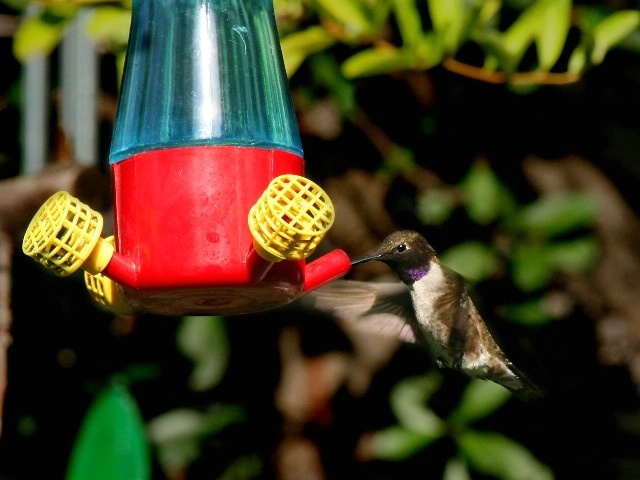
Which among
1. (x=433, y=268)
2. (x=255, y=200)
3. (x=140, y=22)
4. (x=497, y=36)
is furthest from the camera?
(x=497, y=36)

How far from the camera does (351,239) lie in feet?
13.5

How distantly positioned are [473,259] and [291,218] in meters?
1.87

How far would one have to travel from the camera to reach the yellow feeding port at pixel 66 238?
7.11 feet

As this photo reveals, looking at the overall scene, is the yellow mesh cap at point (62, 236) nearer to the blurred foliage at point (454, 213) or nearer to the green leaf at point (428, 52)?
the blurred foliage at point (454, 213)

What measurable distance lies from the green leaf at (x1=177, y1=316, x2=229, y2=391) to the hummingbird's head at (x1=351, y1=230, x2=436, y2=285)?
1.16 metres

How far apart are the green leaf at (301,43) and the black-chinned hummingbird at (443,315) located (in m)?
0.62

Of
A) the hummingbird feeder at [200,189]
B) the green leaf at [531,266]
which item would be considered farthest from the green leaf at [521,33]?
the hummingbird feeder at [200,189]

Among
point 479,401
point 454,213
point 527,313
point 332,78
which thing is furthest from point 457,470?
point 332,78

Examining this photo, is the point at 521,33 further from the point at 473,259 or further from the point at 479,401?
the point at 479,401

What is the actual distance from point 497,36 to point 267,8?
907 mm

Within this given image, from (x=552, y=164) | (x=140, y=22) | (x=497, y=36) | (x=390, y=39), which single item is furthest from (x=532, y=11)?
(x=140, y=22)

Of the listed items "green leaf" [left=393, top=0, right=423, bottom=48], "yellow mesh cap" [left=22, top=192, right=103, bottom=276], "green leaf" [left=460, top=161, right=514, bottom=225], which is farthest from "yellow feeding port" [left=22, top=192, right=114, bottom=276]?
"green leaf" [left=460, top=161, right=514, bottom=225]

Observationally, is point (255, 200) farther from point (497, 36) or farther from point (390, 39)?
point (390, 39)

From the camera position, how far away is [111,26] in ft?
11.0
